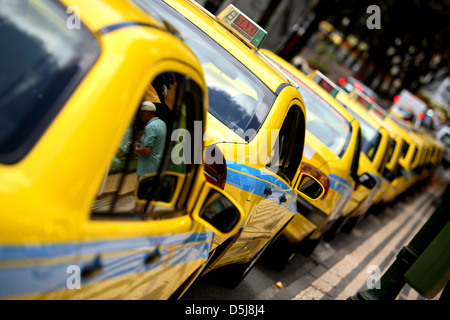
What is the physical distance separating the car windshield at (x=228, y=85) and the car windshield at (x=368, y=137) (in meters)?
4.91

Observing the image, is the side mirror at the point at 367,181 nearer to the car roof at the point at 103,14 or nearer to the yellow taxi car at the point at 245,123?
the yellow taxi car at the point at 245,123

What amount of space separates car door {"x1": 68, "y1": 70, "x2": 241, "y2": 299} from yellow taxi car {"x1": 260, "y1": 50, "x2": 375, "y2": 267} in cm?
339

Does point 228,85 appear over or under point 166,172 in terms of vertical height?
over

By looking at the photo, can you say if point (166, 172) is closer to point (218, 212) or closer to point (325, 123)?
point (218, 212)

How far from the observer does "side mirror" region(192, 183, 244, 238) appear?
2.58 meters

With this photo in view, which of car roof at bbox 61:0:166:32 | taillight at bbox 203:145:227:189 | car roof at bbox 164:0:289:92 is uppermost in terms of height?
car roof at bbox 61:0:166:32

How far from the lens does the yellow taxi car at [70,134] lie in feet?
5.27

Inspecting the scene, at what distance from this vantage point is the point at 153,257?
237 cm

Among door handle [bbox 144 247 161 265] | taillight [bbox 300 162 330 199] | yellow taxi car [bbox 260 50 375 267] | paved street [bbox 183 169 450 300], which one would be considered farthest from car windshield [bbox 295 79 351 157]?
door handle [bbox 144 247 161 265]

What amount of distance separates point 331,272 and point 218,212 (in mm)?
6015

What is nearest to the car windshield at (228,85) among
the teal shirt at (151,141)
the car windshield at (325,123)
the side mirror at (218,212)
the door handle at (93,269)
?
the teal shirt at (151,141)

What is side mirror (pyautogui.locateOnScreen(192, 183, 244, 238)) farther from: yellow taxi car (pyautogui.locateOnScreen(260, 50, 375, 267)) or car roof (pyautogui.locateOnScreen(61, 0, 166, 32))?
yellow taxi car (pyautogui.locateOnScreen(260, 50, 375, 267))

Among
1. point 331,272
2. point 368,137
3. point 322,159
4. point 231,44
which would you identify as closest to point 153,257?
point 231,44

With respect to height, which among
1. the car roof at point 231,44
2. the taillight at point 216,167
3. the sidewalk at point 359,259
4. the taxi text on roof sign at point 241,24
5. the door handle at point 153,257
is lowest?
the sidewalk at point 359,259
